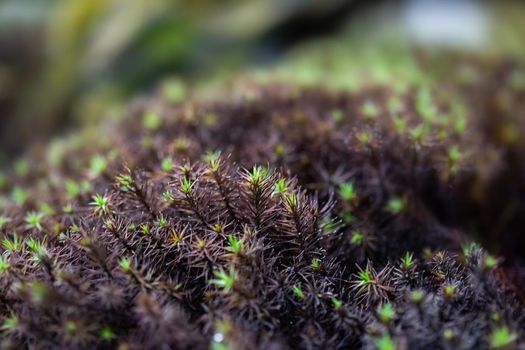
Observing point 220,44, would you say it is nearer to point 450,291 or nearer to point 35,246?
point 35,246

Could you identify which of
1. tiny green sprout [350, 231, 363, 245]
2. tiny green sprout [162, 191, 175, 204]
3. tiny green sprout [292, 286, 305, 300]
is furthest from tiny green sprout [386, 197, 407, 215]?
tiny green sprout [162, 191, 175, 204]

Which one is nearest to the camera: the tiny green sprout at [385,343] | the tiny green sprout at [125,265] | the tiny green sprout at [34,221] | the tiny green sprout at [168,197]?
the tiny green sprout at [385,343]

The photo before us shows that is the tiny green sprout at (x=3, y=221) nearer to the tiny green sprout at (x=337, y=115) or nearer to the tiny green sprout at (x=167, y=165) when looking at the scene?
the tiny green sprout at (x=167, y=165)

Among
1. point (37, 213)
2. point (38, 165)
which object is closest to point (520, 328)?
point (37, 213)

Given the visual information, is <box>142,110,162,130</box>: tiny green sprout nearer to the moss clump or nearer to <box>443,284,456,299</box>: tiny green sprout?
the moss clump

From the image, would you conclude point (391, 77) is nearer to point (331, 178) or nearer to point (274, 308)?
point (331, 178)

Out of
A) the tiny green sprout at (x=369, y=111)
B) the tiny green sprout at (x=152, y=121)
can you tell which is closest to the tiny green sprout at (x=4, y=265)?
the tiny green sprout at (x=152, y=121)

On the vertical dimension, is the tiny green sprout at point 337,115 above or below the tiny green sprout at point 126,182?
below

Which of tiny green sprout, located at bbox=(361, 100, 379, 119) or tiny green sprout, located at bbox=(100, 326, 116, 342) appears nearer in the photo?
tiny green sprout, located at bbox=(100, 326, 116, 342)

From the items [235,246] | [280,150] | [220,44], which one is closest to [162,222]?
[235,246]
